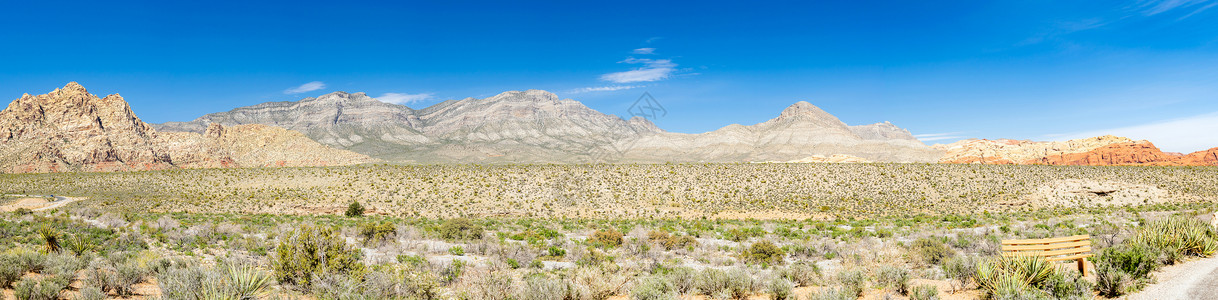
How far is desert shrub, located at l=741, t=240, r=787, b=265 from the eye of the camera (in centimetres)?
1455

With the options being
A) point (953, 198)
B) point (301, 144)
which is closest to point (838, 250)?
point (953, 198)

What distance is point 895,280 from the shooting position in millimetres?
9648

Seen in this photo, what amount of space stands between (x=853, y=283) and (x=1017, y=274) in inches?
97.3

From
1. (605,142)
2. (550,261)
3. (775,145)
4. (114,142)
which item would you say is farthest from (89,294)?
(775,145)

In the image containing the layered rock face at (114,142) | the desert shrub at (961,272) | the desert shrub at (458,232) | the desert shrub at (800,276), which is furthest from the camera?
the layered rock face at (114,142)

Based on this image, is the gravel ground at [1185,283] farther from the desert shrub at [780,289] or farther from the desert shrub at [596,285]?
the desert shrub at [596,285]

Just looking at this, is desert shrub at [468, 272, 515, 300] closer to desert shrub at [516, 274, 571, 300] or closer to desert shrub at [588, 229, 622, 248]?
desert shrub at [516, 274, 571, 300]

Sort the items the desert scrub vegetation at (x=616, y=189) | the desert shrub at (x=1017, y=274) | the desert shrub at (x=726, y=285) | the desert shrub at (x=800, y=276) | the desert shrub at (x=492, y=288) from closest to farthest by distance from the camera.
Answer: the desert shrub at (x=1017, y=274)
the desert shrub at (x=492, y=288)
the desert shrub at (x=726, y=285)
the desert shrub at (x=800, y=276)
the desert scrub vegetation at (x=616, y=189)

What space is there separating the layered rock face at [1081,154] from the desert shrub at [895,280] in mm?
95085

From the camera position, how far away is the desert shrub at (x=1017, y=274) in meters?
8.35

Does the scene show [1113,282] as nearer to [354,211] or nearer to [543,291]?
[543,291]

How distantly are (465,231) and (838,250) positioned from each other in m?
13.8

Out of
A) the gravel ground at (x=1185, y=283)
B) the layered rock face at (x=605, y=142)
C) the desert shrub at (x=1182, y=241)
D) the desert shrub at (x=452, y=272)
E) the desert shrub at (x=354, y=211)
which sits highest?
the layered rock face at (x=605, y=142)

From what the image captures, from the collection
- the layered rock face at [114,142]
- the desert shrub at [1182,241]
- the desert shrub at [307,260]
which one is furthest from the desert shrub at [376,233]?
the layered rock face at [114,142]
